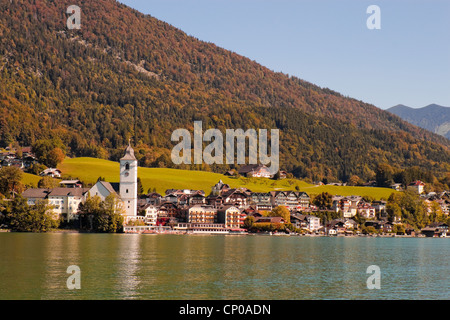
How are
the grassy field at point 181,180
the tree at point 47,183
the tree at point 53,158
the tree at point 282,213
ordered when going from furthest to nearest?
the grassy field at point 181,180
the tree at point 53,158
the tree at point 282,213
the tree at point 47,183

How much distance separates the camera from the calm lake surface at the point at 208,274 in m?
42.6

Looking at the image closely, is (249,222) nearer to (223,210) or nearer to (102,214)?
(223,210)

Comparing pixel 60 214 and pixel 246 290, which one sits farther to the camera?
pixel 60 214

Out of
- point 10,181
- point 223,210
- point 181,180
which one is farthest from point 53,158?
point 223,210

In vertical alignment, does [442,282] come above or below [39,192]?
below

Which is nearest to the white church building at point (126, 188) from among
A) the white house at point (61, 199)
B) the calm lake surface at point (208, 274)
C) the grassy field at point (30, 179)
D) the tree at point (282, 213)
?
the white house at point (61, 199)

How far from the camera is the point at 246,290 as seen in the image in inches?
1736

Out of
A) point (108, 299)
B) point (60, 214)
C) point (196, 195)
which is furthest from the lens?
point (196, 195)

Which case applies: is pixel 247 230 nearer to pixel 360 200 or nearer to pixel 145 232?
pixel 145 232

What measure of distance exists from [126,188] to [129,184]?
3.10 feet

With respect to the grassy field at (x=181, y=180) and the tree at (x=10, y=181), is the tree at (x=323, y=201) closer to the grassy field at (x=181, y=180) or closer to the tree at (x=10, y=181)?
the grassy field at (x=181, y=180)
